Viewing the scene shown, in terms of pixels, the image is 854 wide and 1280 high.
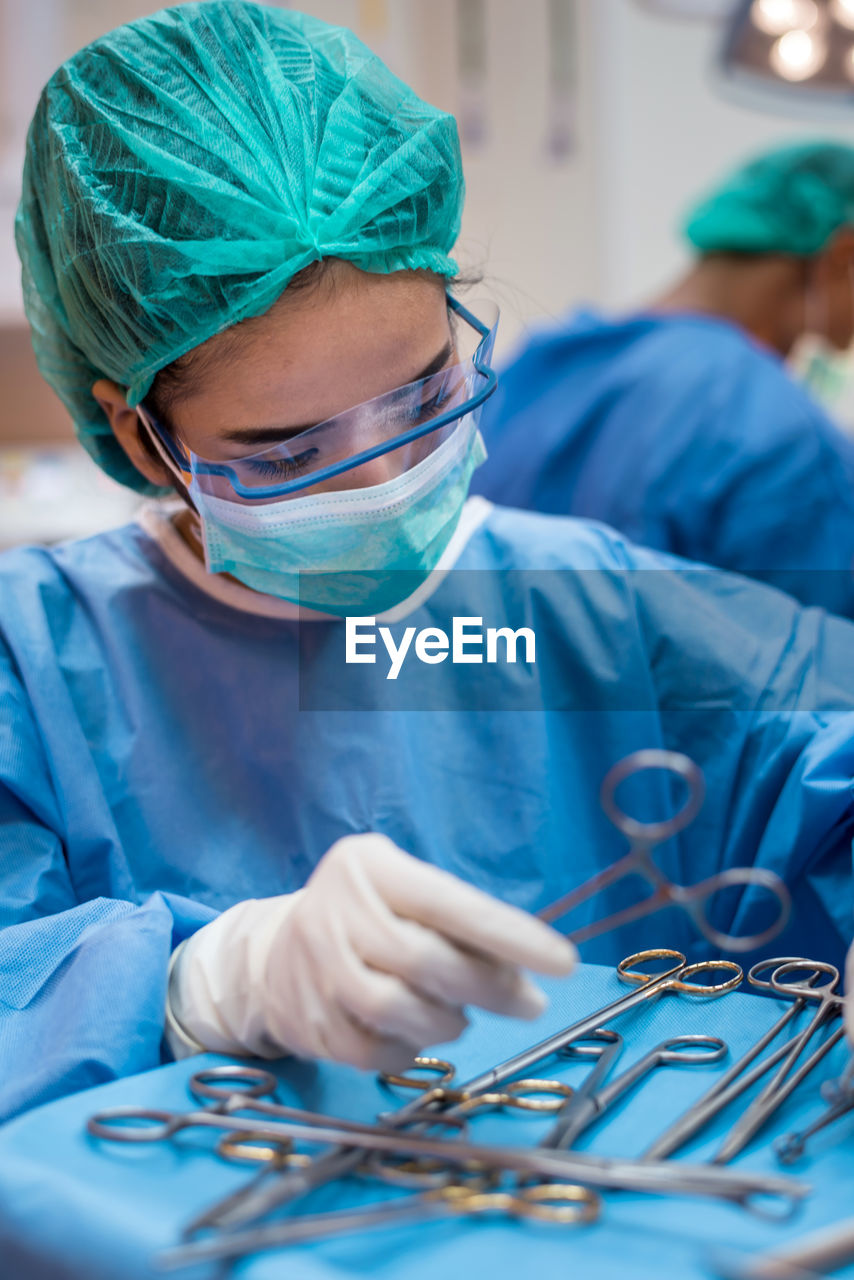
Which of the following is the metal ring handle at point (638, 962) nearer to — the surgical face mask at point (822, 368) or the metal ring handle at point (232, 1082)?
the metal ring handle at point (232, 1082)

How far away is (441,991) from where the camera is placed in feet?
2.38

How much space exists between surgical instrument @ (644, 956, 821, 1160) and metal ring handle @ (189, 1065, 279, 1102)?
254 millimetres

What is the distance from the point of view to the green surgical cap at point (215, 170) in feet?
3.28

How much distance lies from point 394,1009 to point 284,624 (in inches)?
23.2

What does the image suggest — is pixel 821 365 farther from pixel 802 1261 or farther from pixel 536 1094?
pixel 802 1261

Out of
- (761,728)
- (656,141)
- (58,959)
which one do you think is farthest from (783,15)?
(58,959)

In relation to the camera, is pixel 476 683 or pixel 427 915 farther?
pixel 476 683

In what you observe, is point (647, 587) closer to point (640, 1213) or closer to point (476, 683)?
point (476, 683)

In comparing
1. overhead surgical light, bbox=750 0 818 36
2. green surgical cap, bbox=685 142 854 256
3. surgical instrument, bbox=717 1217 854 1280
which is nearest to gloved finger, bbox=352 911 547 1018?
surgical instrument, bbox=717 1217 854 1280

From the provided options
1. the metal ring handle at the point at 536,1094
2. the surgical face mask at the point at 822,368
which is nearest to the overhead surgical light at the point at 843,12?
the surgical face mask at the point at 822,368

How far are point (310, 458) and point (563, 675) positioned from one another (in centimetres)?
40

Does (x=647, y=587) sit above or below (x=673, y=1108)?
above

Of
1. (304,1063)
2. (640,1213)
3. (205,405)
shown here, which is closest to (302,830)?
(304,1063)

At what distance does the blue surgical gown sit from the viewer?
1.10 metres
